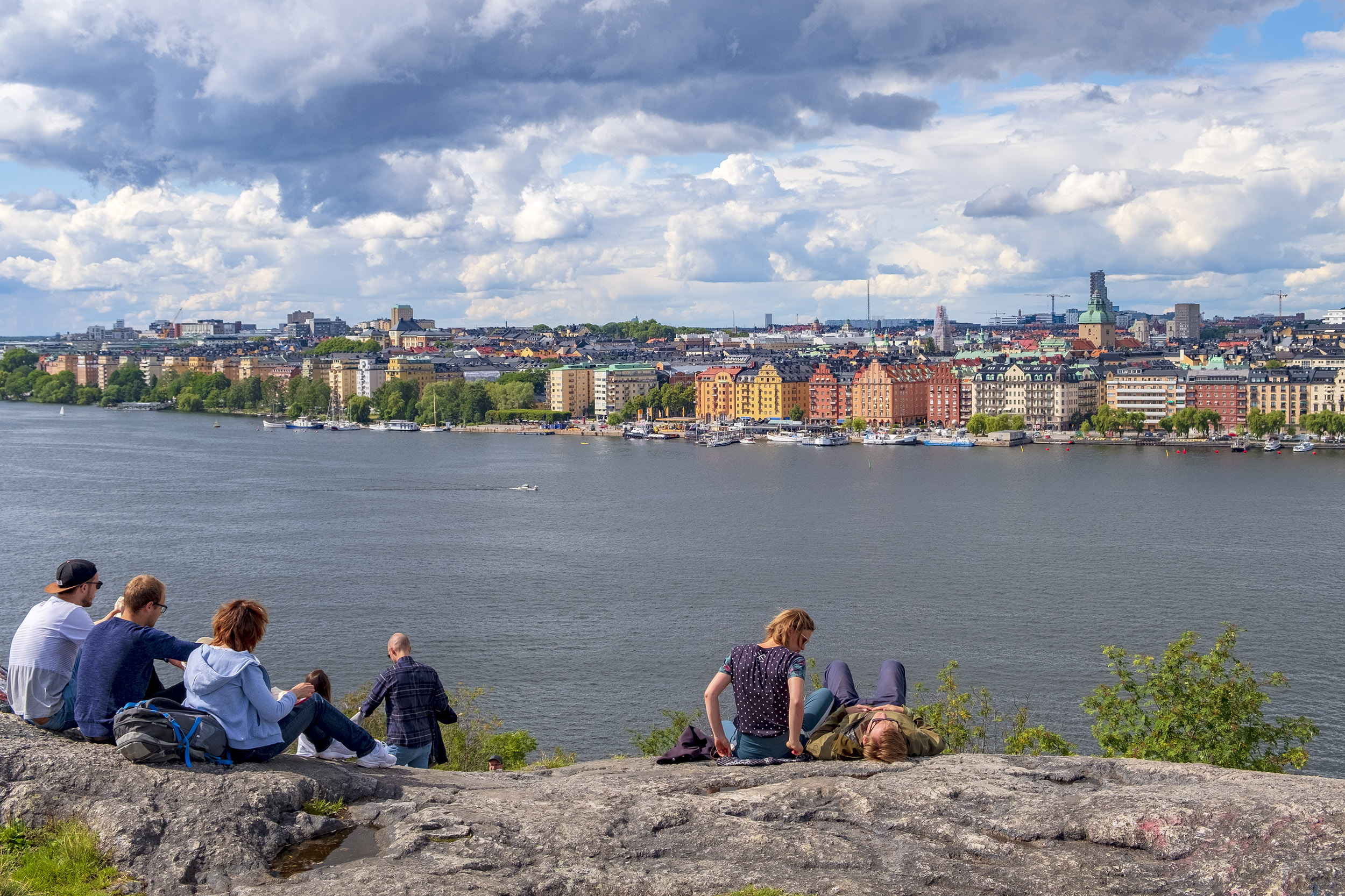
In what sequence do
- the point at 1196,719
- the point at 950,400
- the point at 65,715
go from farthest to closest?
1. the point at 950,400
2. the point at 1196,719
3. the point at 65,715

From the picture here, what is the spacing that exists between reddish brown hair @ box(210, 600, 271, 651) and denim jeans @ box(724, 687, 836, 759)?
1.33 metres

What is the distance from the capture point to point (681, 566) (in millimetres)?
21859

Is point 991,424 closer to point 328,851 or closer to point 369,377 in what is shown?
point 369,377

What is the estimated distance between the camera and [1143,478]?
130 ft

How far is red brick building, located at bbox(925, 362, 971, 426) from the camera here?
227 feet

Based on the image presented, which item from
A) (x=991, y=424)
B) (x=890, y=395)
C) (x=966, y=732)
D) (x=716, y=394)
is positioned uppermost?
(x=716, y=394)

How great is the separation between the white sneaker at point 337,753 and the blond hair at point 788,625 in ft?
3.87

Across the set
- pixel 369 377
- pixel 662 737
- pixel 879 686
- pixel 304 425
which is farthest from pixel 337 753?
pixel 369 377

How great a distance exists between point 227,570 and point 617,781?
18898mm

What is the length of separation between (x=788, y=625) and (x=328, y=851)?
4.26 ft

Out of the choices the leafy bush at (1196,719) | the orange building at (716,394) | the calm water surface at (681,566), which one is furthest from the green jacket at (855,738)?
the orange building at (716,394)

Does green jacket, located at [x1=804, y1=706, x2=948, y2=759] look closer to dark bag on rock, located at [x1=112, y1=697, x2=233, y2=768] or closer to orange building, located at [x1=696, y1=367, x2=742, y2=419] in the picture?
dark bag on rock, located at [x1=112, y1=697, x2=233, y2=768]

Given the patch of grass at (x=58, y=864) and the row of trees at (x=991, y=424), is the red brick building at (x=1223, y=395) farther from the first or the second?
the patch of grass at (x=58, y=864)

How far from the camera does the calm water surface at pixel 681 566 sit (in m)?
14.4
